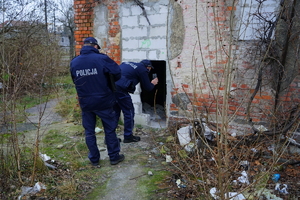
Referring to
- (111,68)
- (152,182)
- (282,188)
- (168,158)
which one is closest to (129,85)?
(111,68)

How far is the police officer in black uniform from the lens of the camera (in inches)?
136

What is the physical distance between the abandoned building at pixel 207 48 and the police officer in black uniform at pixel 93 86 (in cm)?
74

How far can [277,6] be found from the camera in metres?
3.87

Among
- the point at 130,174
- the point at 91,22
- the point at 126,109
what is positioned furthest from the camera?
the point at 91,22

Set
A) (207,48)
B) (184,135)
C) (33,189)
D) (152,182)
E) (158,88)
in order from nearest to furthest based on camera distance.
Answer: (33,189)
(152,182)
(184,135)
(207,48)
(158,88)

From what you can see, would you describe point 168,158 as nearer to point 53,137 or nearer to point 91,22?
point 53,137

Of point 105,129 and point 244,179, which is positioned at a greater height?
point 105,129

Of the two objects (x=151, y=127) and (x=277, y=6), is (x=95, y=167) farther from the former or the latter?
(x=277, y=6)

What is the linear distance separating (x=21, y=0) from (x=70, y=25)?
15.5 meters

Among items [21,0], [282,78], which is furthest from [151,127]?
[21,0]

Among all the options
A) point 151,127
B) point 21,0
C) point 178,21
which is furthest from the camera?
point 21,0

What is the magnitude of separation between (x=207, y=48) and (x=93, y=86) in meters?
2.21

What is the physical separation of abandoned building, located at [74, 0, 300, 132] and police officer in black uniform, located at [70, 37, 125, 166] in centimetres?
74

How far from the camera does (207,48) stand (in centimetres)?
445
